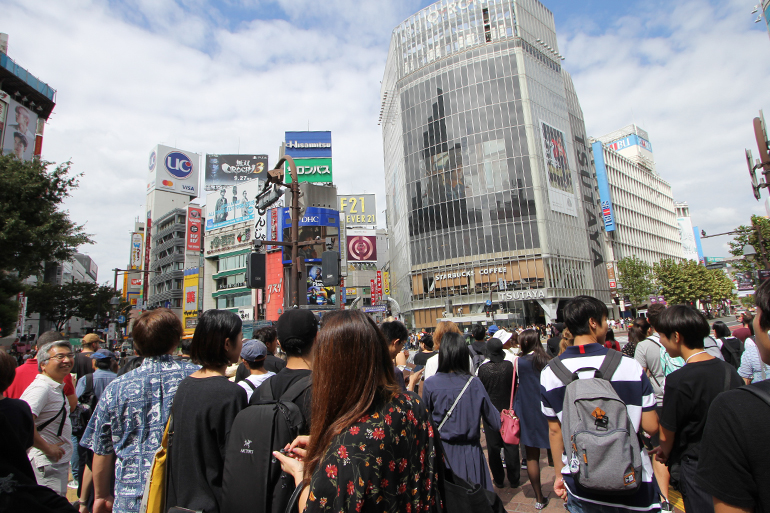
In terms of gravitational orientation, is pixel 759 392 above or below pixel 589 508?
above

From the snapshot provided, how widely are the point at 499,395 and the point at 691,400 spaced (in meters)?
2.98

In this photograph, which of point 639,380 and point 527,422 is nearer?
point 639,380

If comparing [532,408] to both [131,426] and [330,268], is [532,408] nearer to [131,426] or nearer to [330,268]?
[131,426]

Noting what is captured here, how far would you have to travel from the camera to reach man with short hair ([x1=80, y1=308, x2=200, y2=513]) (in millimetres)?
2846

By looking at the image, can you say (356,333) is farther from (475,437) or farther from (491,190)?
(491,190)

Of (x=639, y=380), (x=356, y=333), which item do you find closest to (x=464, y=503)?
(x=356, y=333)

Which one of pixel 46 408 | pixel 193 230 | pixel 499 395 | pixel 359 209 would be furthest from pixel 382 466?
pixel 359 209

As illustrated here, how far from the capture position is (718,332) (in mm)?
7547

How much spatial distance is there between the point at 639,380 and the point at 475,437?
1561mm

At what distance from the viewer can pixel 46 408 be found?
4.03 metres

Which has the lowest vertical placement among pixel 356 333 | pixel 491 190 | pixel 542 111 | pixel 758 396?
pixel 758 396

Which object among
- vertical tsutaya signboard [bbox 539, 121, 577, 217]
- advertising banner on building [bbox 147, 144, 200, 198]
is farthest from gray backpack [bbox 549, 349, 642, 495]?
advertising banner on building [bbox 147, 144, 200, 198]

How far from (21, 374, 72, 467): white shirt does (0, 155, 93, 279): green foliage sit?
15.8 meters

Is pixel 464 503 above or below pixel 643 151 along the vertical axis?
below
